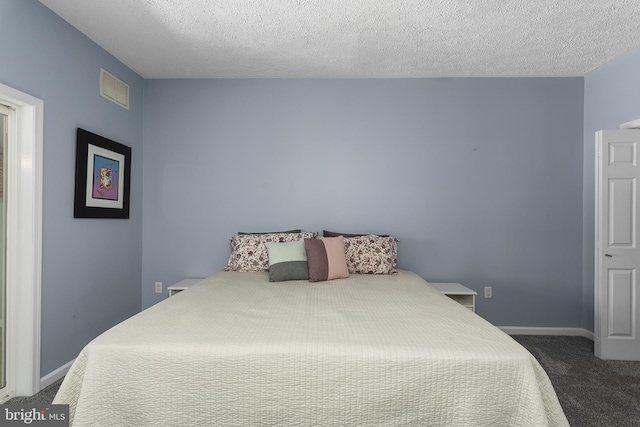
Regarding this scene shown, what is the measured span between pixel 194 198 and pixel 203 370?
2437 millimetres

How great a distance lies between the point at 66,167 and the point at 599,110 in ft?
14.7

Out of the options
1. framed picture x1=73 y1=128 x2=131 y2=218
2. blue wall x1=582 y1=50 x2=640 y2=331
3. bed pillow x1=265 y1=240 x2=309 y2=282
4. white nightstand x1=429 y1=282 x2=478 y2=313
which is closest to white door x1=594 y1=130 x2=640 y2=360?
blue wall x1=582 y1=50 x2=640 y2=331

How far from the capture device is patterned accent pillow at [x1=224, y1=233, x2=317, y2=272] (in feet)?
10.7

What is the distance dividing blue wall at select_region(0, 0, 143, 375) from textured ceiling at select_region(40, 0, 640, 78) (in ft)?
0.73

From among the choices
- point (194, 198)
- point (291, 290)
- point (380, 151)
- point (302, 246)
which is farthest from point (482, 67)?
point (194, 198)

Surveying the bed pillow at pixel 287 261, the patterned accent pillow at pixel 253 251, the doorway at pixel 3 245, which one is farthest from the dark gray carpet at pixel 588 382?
the doorway at pixel 3 245

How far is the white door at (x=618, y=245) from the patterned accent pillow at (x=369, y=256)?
5.50 ft

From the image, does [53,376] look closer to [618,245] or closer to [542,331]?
[542,331]

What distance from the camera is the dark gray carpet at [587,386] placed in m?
2.08

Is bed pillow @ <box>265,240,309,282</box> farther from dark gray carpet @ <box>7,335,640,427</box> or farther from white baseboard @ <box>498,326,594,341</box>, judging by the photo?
white baseboard @ <box>498,326,594,341</box>

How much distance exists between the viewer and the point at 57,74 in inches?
98.1

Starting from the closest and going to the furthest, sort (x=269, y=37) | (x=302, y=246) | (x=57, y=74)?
(x=57, y=74) < (x=269, y=37) < (x=302, y=246)

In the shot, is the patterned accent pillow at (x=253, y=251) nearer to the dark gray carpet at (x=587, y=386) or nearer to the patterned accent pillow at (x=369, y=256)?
the patterned accent pillow at (x=369, y=256)

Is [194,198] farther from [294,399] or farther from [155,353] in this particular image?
[294,399]
